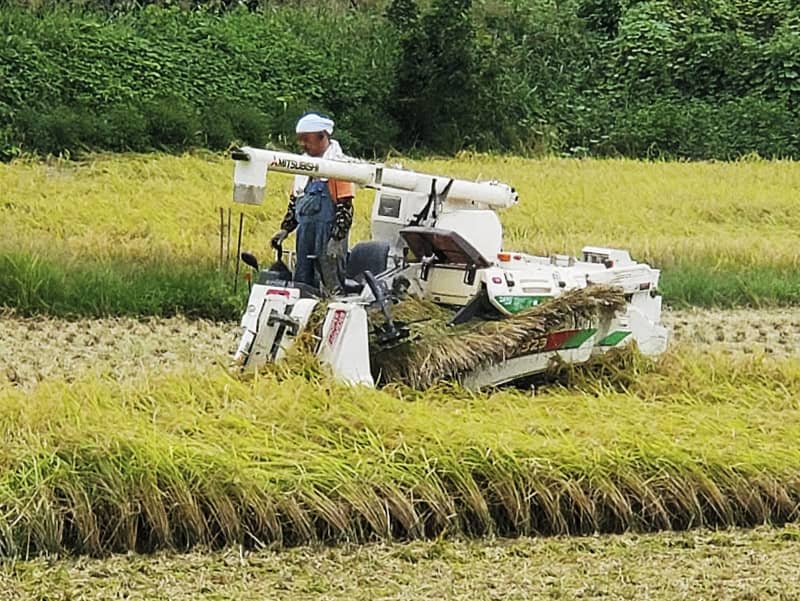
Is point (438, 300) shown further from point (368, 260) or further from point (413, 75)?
point (413, 75)

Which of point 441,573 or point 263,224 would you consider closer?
point 441,573

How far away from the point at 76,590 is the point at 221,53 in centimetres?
1275

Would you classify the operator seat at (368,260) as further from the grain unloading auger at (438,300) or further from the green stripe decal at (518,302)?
the green stripe decal at (518,302)

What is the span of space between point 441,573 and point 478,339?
6.88 ft

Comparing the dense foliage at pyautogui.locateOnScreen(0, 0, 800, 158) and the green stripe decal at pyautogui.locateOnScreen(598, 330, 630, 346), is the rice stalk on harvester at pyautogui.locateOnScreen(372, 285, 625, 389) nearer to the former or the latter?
the green stripe decal at pyautogui.locateOnScreen(598, 330, 630, 346)

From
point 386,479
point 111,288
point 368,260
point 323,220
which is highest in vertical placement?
point 323,220

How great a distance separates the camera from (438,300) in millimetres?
7488

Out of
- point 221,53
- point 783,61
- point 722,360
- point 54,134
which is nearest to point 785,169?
point 783,61

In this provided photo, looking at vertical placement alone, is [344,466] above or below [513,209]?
below

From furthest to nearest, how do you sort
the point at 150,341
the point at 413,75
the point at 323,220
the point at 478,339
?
the point at 413,75 → the point at 150,341 → the point at 323,220 → the point at 478,339

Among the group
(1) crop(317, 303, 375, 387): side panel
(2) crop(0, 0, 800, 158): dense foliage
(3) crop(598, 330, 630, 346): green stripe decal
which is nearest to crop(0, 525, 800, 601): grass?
(1) crop(317, 303, 375, 387): side panel

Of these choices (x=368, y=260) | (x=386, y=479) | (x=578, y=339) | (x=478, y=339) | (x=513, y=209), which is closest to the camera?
(x=386, y=479)

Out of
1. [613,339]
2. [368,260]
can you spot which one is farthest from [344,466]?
[613,339]

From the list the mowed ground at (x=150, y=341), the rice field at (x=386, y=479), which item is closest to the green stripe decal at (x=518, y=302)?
the rice field at (x=386, y=479)
